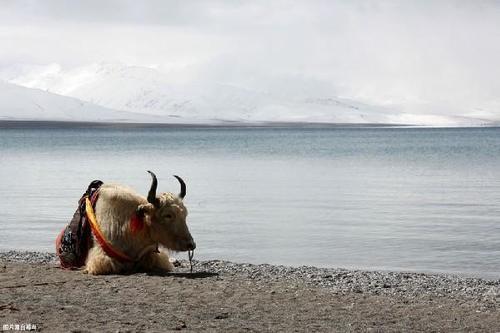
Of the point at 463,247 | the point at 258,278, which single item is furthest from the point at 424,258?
the point at 258,278

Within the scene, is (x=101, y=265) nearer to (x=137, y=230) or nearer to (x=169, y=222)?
(x=137, y=230)

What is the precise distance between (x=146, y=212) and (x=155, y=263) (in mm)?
629

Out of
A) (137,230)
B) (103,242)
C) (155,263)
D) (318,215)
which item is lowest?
(318,215)

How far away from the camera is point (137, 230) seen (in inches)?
402

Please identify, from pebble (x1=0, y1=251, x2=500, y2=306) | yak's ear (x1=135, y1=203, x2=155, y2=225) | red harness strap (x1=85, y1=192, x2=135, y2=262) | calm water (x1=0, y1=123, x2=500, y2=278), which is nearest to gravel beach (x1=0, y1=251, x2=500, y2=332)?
pebble (x1=0, y1=251, x2=500, y2=306)

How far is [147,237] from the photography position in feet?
33.8

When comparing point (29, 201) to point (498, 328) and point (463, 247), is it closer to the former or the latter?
point (463, 247)

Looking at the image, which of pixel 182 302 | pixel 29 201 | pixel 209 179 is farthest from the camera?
pixel 209 179

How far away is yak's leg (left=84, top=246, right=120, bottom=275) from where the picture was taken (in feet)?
33.1

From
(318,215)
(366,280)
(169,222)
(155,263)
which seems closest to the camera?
(169,222)

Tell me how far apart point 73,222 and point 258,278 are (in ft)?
6.95

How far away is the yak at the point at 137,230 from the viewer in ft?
33.1

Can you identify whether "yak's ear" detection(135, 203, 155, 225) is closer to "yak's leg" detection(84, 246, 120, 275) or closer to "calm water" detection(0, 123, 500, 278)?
"yak's leg" detection(84, 246, 120, 275)

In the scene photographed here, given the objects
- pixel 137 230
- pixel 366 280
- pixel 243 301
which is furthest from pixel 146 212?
pixel 366 280
